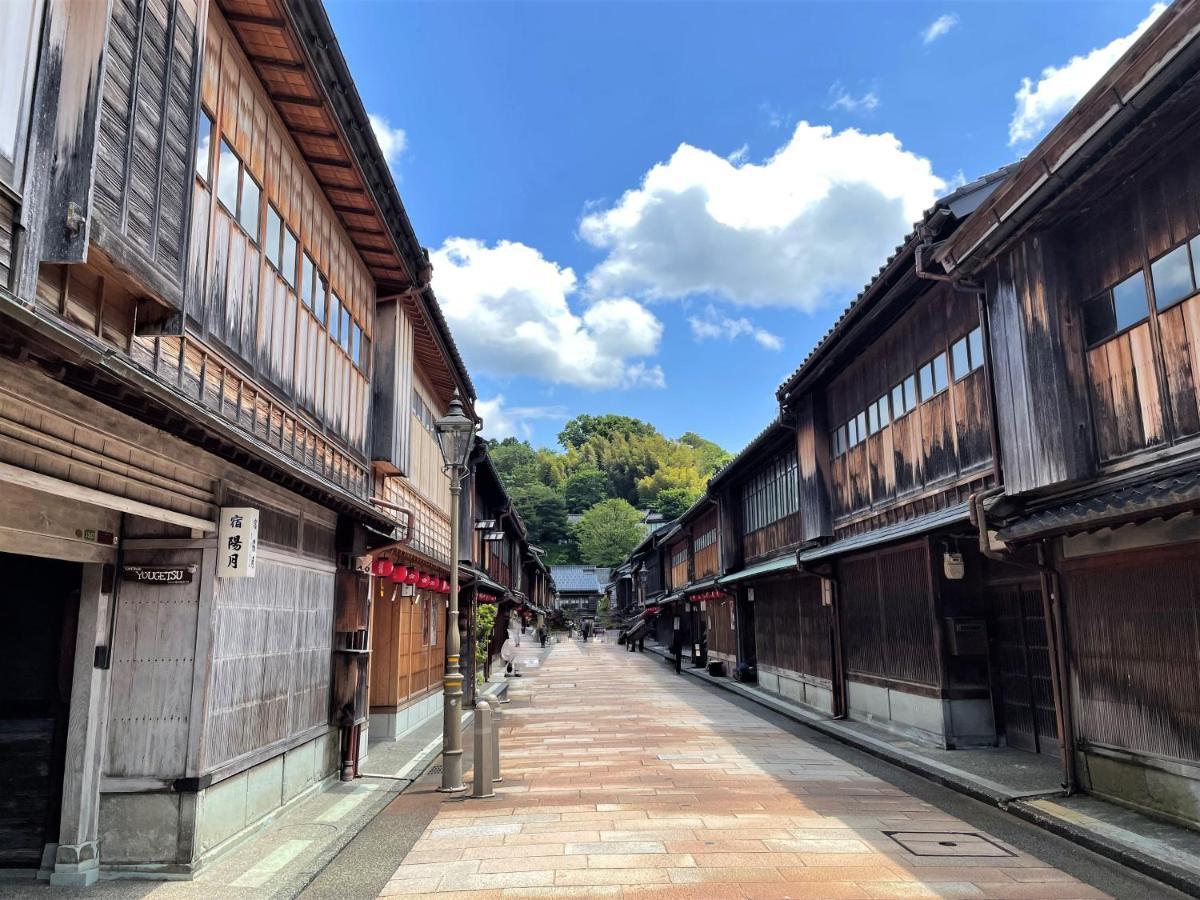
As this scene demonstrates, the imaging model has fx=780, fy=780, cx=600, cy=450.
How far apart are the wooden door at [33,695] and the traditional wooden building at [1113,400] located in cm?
1041

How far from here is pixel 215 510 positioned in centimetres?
816

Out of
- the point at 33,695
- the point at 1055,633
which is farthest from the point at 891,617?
the point at 33,695

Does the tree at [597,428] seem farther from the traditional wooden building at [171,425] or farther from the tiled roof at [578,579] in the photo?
the traditional wooden building at [171,425]

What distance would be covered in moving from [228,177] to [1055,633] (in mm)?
11808

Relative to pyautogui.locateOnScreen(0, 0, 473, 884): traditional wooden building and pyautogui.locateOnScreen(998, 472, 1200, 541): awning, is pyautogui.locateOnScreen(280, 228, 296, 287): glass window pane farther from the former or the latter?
pyautogui.locateOnScreen(998, 472, 1200, 541): awning

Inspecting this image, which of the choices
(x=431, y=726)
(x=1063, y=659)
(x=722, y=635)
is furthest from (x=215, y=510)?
(x=722, y=635)

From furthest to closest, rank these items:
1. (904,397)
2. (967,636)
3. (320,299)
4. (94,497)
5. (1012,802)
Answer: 1. (904,397)
2. (967,636)
3. (320,299)
4. (1012,802)
5. (94,497)

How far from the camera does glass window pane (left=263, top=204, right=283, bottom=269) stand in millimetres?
9711

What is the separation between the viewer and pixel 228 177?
859 cm

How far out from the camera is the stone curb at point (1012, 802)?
713cm

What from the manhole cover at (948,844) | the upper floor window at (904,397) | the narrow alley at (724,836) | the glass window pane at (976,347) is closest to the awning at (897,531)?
the upper floor window at (904,397)

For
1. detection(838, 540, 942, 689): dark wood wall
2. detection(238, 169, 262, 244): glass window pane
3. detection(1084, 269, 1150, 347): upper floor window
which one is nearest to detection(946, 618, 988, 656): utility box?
detection(838, 540, 942, 689): dark wood wall

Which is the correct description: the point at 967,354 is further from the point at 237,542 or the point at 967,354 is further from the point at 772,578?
the point at 772,578

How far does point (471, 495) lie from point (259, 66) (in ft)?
64.5
